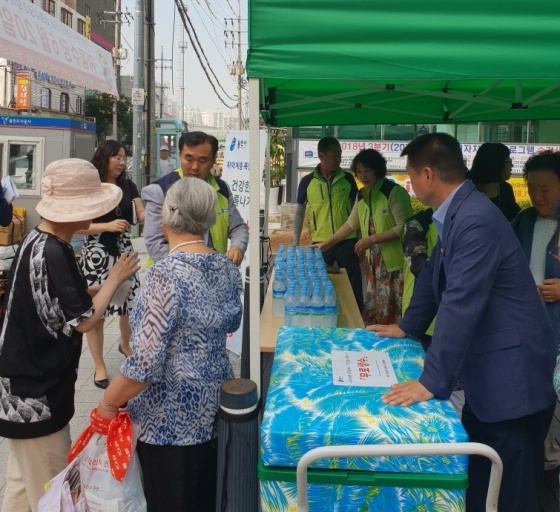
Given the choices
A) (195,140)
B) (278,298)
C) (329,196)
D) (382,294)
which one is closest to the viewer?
(278,298)

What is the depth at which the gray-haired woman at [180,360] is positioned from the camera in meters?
1.83

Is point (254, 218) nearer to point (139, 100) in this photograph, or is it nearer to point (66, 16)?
point (139, 100)

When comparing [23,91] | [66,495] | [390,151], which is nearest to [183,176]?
[66,495]

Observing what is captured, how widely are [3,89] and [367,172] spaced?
39336 millimetres

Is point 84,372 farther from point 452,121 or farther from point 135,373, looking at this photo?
point 452,121

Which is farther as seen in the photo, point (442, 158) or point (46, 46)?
point (46, 46)

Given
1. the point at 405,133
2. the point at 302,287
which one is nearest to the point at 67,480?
the point at 302,287

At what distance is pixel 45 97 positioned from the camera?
45625mm

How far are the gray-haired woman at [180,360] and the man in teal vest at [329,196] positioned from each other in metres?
3.33

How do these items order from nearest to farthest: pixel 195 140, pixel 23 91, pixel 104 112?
pixel 195 140
pixel 23 91
pixel 104 112

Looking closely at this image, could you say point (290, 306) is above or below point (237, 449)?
above

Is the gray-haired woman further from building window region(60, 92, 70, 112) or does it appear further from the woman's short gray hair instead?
building window region(60, 92, 70, 112)

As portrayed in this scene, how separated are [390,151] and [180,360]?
461 inches

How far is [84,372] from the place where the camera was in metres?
4.71
